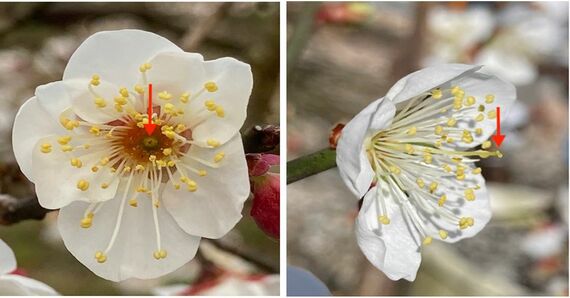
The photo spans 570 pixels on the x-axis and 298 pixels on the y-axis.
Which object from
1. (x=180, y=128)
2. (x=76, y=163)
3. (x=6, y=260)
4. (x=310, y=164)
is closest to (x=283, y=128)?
(x=310, y=164)

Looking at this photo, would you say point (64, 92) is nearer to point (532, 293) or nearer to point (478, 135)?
point (478, 135)

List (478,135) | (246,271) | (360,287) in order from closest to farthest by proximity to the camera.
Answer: (478,135)
(246,271)
(360,287)

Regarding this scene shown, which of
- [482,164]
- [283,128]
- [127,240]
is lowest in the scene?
[482,164]

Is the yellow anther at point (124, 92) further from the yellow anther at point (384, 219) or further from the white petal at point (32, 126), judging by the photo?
the yellow anther at point (384, 219)

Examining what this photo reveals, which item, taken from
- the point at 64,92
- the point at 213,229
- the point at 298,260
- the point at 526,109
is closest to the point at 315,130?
the point at 298,260

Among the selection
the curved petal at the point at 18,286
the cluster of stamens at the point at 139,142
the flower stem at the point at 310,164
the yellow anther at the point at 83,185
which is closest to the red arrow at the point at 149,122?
the cluster of stamens at the point at 139,142

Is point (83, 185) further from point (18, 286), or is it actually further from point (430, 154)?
point (430, 154)
